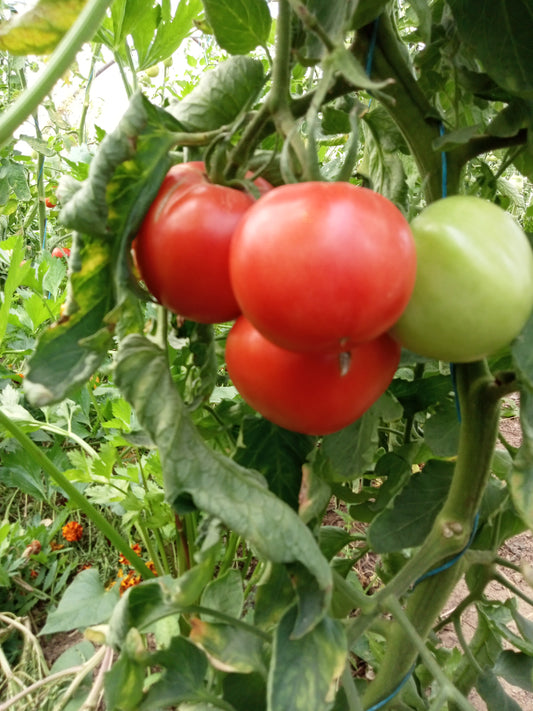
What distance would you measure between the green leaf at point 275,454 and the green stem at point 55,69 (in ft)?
1.01

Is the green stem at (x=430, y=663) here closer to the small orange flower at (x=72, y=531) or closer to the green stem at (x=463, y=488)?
the green stem at (x=463, y=488)

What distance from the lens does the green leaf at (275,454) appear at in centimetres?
51

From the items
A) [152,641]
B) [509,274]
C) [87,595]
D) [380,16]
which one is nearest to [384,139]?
[380,16]

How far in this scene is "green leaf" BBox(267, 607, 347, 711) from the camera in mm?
372

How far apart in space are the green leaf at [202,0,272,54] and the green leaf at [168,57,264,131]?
0.03 m

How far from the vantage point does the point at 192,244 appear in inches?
13.9

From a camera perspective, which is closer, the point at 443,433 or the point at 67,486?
the point at 443,433

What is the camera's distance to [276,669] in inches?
14.9

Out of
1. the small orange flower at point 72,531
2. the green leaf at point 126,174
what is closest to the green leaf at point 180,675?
the green leaf at point 126,174

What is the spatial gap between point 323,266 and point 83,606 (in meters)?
0.73

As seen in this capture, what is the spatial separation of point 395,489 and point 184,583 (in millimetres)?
296

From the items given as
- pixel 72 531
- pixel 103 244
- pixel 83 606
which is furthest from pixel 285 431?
pixel 72 531

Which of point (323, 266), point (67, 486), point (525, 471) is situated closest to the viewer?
point (323, 266)

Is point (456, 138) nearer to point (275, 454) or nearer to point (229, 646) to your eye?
point (275, 454)
